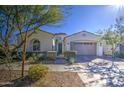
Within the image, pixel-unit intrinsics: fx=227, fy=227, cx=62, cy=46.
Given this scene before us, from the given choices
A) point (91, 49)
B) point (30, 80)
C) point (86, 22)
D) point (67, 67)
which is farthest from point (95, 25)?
point (30, 80)

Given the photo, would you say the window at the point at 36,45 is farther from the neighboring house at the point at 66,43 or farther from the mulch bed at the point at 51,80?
the mulch bed at the point at 51,80

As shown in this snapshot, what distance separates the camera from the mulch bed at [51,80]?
15.5ft

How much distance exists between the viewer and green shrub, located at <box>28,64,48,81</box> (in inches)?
190

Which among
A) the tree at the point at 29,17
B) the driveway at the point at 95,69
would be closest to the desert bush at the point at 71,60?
the driveway at the point at 95,69

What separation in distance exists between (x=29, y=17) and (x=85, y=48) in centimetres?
143

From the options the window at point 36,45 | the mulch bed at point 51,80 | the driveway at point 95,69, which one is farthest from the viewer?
the window at point 36,45

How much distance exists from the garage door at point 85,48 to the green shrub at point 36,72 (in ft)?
2.79
